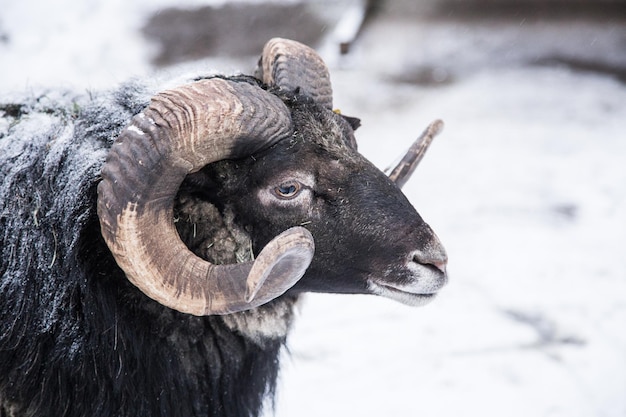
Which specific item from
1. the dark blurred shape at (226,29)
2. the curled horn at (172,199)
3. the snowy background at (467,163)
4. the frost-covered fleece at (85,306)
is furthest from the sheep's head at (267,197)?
the dark blurred shape at (226,29)

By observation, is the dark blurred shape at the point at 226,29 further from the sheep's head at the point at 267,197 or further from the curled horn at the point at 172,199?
the curled horn at the point at 172,199

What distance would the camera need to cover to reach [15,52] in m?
10.4

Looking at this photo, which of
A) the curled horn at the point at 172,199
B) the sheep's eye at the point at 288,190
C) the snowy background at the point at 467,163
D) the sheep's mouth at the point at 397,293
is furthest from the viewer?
the snowy background at the point at 467,163

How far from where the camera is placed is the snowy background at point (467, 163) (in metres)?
5.05

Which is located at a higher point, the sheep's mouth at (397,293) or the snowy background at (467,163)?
the sheep's mouth at (397,293)

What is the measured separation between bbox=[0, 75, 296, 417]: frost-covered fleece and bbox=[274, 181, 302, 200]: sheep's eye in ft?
0.91

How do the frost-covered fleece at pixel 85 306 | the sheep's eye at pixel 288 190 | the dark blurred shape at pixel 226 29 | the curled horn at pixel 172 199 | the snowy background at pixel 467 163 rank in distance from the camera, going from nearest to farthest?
the curled horn at pixel 172 199, the frost-covered fleece at pixel 85 306, the sheep's eye at pixel 288 190, the snowy background at pixel 467 163, the dark blurred shape at pixel 226 29

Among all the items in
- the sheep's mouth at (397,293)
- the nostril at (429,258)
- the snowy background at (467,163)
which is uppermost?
the nostril at (429,258)

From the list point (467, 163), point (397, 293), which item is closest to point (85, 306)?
point (397, 293)

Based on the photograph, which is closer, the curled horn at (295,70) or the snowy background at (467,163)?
the curled horn at (295,70)

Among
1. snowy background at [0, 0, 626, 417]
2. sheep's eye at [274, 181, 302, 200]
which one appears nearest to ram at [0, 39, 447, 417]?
sheep's eye at [274, 181, 302, 200]

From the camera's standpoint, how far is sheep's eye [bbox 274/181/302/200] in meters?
2.95

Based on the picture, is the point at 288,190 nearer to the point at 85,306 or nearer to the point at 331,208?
the point at 331,208

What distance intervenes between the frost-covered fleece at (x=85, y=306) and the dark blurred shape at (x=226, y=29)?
764cm
